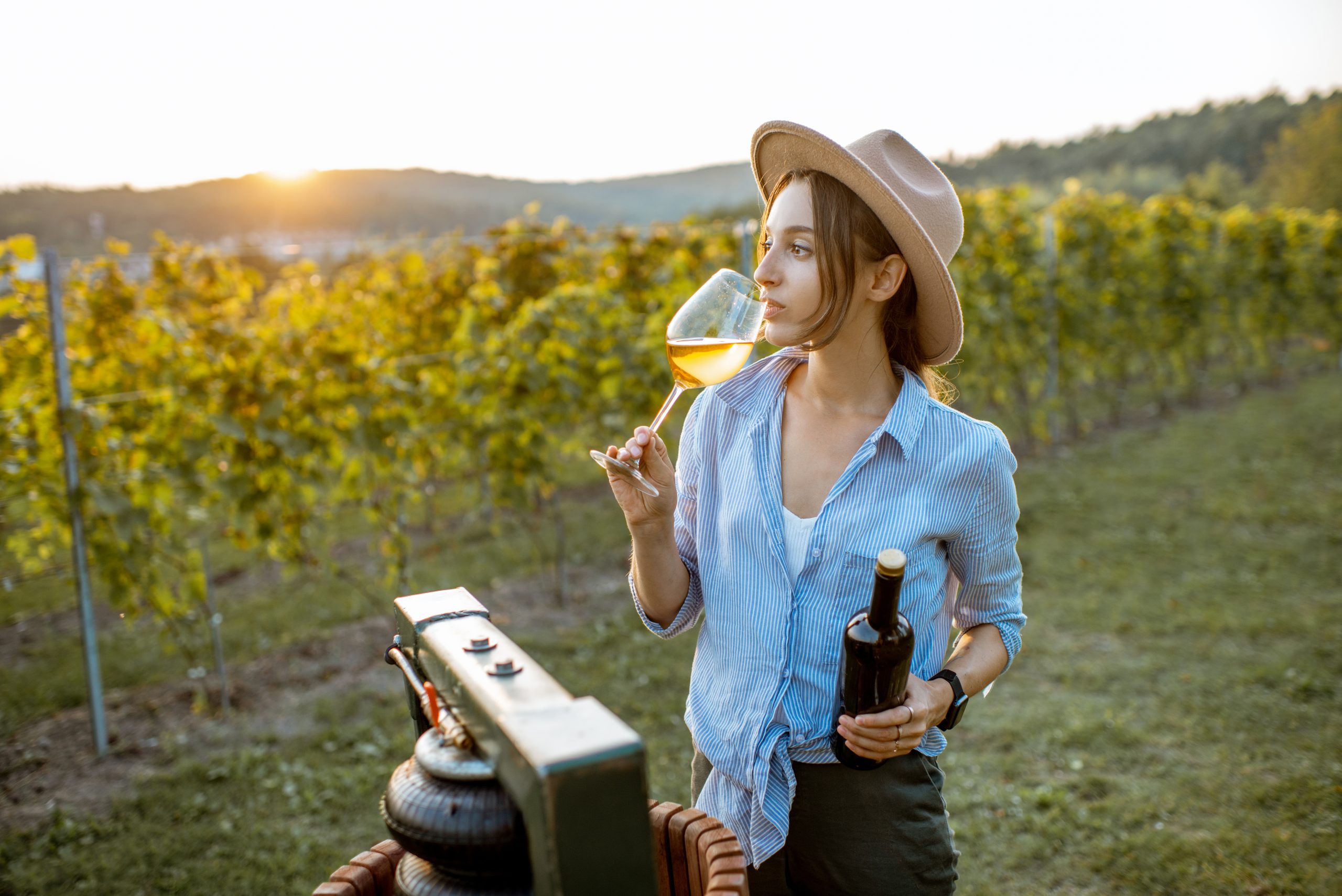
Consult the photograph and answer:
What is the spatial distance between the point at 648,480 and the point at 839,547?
34 centimetres

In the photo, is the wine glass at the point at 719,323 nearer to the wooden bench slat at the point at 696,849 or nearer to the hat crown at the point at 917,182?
the hat crown at the point at 917,182

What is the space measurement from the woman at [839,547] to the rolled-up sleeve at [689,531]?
48 millimetres

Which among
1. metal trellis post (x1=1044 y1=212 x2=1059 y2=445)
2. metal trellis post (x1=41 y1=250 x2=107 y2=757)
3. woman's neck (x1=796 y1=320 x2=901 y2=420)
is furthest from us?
metal trellis post (x1=1044 y1=212 x2=1059 y2=445)

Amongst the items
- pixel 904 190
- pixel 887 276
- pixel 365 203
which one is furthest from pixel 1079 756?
pixel 365 203

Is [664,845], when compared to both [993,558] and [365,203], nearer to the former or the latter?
[993,558]

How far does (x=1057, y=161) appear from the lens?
181ft

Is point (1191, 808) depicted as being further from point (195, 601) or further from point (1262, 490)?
point (1262, 490)

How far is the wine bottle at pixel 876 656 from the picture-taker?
1341mm

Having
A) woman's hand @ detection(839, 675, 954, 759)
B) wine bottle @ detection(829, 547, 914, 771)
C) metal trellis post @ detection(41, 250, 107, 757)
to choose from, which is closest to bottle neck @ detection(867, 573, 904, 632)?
wine bottle @ detection(829, 547, 914, 771)

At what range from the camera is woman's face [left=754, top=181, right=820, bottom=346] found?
150 cm

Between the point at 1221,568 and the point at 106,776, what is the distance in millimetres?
6304

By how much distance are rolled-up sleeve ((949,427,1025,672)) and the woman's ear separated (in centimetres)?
30

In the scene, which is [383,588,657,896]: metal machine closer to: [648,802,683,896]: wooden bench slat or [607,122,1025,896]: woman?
[648,802,683,896]: wooden bench slat

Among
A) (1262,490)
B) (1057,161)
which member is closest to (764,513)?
(1262,490)
